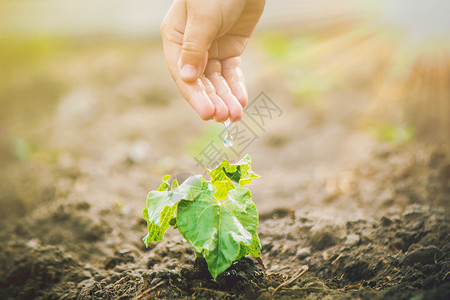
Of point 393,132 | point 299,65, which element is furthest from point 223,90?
point 299,65

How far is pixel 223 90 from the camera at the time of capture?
1.94m

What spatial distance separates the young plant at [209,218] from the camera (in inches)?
52.7

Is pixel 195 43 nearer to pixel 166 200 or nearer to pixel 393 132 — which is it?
pixel 166 200

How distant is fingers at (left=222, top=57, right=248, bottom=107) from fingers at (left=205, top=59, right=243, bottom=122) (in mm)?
40

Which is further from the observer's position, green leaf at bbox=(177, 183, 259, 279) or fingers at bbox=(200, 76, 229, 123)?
fingers at bbox=(200, 76, 229, 123)

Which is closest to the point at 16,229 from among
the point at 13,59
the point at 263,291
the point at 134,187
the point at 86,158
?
the point at 134,187

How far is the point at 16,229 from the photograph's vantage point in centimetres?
232

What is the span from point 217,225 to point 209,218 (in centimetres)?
4

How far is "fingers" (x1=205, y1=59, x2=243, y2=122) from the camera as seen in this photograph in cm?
182

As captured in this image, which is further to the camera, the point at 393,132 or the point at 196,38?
the point at 393,132

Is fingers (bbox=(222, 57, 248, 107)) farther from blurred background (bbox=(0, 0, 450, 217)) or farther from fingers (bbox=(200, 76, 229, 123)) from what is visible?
blurred background (bbox=(0, 0, 450, 217))

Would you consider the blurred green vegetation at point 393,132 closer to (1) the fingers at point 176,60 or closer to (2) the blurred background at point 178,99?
(2) the blurred background at point 178,99

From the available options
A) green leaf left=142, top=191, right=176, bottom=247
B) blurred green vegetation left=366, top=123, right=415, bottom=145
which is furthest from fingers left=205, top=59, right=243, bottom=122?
blurred green vegetation left=366, top=123, right=415, bottom=145

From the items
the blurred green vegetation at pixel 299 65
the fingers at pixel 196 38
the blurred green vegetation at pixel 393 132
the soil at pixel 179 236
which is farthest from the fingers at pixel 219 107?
the blurred green vegetation at pixel 299 65
